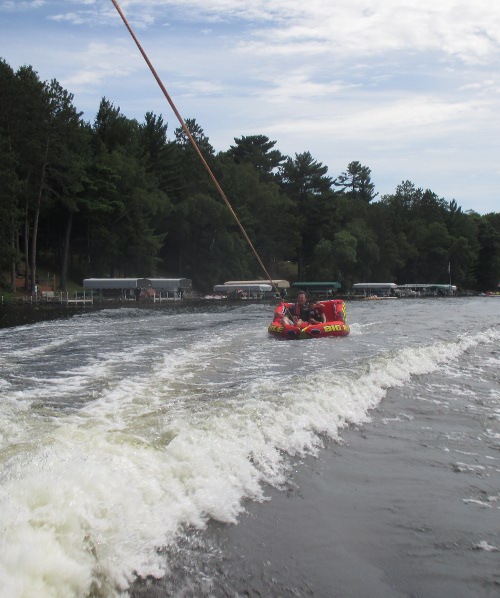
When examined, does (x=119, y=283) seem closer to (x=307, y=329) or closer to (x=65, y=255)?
(x=65, y=255)

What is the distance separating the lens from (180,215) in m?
68.2

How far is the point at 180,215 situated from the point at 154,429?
2492 inches

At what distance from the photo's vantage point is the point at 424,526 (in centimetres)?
436

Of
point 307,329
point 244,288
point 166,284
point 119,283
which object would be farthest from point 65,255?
point 307,329

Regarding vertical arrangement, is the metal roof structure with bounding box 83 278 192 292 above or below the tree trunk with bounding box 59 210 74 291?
below

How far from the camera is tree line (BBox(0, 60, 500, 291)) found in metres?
47.7

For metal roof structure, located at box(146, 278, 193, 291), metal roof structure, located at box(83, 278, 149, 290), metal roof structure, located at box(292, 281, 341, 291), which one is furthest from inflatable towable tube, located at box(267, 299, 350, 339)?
metal roof structure, located at box(292, 281, 341, 291)

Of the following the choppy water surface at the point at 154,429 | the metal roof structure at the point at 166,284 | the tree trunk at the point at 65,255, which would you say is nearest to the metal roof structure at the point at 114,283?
the metal roof structure at the point at 166,284

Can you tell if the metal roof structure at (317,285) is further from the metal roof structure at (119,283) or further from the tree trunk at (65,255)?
the tree trunk at (65,255)

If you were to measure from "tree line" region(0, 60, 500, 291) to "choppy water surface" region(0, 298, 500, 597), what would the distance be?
33.7 metres

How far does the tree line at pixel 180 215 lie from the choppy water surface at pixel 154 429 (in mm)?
33724

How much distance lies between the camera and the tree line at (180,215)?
157ft

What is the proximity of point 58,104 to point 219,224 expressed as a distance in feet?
75.8

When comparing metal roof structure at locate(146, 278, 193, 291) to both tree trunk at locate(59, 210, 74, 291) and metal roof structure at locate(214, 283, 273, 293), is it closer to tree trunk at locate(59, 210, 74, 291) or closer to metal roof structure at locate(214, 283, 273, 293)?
metal roof structure at locate(214, 283, 273, 293)
